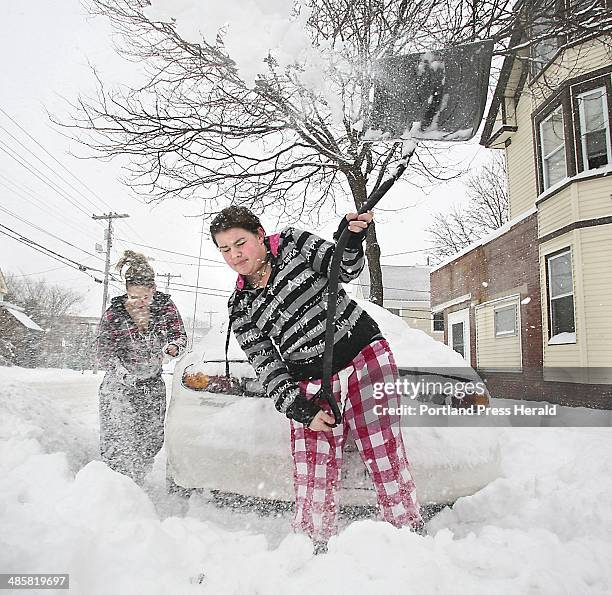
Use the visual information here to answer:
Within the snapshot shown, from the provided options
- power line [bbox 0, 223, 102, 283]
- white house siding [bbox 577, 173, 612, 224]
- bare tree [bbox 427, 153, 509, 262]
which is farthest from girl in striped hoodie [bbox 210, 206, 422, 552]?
bare tree [bbox 427, 153, 509, 262]

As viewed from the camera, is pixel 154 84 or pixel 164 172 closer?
pixel 154 84

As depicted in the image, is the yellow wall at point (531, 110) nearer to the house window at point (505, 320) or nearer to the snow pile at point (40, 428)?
the house window at point (505, 320)

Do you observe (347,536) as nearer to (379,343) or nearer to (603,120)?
(379,343)

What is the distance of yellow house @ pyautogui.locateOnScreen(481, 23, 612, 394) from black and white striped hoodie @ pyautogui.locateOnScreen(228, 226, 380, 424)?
18.3 feet

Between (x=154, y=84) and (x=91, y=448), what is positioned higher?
(x=154, y=84)

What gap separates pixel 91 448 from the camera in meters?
3.37

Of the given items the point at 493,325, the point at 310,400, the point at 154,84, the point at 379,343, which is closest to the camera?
the point at 310,400

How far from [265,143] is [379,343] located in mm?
6048

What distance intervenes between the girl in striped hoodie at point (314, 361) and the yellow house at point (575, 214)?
5592 mm

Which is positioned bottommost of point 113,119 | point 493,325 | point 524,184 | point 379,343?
point 379,343

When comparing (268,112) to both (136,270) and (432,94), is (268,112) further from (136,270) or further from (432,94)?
(136,270)

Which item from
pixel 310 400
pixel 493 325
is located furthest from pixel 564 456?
pixel 493 325

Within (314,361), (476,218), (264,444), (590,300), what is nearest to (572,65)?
(590,300)

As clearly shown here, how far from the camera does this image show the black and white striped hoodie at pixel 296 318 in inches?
71.3
